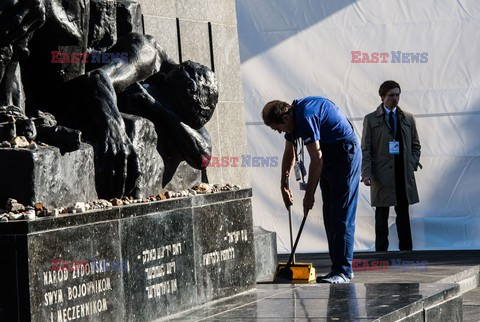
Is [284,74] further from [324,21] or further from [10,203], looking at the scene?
[10,203]

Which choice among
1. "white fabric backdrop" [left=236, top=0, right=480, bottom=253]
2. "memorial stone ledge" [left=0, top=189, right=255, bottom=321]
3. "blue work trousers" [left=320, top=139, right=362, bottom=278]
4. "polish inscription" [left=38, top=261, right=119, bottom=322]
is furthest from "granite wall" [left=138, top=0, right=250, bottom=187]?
"white fabric backdrop" [left=236, top=0, right=480, bottom=253]

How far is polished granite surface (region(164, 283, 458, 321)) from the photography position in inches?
279

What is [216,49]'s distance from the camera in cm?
1030

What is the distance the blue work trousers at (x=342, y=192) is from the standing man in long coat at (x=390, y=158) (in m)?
3.29

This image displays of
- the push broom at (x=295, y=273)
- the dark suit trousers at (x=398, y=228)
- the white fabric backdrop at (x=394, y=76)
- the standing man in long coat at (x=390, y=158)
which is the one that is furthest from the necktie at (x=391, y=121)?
the push broom at (x=295, y=273)

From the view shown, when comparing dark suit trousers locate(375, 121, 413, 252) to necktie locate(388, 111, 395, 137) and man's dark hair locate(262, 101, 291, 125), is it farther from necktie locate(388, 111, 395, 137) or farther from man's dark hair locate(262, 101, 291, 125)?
man's dark hair locate(262, 101, 291, 125)

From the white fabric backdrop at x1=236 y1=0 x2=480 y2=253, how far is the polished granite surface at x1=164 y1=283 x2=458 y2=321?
547 cm

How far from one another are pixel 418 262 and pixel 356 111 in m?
2.51

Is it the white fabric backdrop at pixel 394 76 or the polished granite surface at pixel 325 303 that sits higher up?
the white fabric backdrop at pixel 394 76

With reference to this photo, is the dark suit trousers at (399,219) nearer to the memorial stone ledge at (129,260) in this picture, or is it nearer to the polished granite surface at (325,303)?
the polished granite surface at (325,303)

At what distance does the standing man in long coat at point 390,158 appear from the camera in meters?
12.5

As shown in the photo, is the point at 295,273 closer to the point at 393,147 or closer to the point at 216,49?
the point at 216,49

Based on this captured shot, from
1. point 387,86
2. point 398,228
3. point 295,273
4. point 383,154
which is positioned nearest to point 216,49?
point 295,273

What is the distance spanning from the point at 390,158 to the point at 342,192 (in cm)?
346
